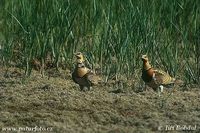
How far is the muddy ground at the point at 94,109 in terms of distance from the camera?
457cm

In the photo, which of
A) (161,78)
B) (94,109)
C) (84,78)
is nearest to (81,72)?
(84,78)

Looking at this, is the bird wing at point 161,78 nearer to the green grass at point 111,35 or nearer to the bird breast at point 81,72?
the green grass at point 111,35

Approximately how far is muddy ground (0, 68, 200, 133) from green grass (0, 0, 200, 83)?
1.27 ft

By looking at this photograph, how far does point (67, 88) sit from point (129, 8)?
0.97 m

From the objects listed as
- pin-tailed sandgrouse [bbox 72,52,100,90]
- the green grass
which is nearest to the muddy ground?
pin-tailed sandgrouse [bbox 72,52,100,90]

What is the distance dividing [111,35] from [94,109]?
3.96ft

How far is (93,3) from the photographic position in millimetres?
6543

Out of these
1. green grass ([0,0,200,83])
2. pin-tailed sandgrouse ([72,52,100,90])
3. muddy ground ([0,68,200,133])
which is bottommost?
muddy ground ([0,68,200,133])

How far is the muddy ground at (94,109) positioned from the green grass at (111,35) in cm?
39

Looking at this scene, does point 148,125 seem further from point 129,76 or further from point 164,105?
point 129,76

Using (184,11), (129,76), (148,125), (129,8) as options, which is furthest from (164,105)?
(184,11)

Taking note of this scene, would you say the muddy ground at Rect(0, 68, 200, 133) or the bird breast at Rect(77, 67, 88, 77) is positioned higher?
the bird breast at Rect(77, 67, 88, 77)

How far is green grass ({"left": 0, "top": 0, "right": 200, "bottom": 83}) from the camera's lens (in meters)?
5.78

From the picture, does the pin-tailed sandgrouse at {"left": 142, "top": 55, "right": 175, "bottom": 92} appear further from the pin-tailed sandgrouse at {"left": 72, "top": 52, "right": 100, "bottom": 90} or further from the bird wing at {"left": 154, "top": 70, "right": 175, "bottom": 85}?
the pin-tailed sandgrouse at {"left": 72, "top": 52, "right": 100, "bottom": 90}
